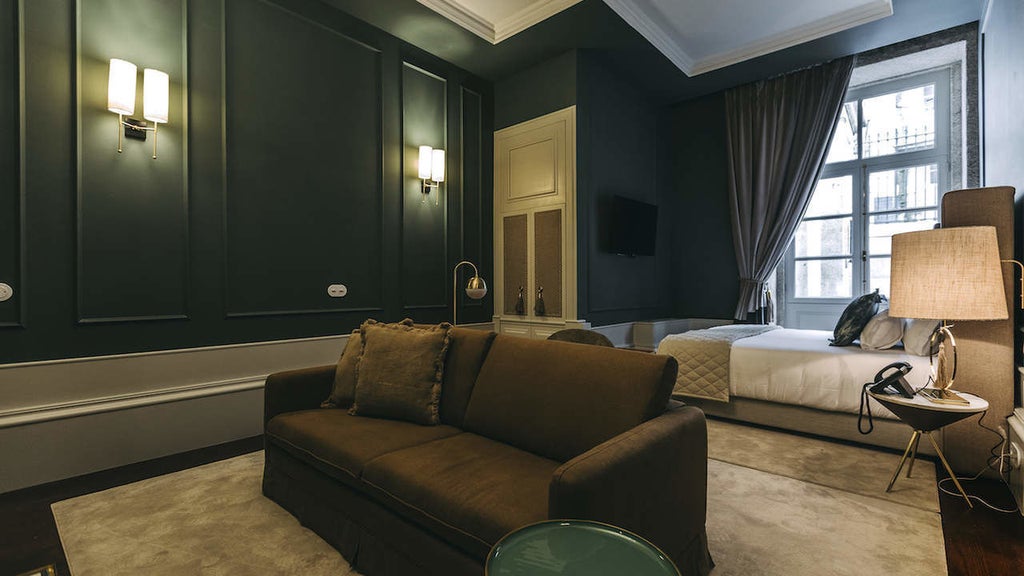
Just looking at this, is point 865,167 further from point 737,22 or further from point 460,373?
point 460,373

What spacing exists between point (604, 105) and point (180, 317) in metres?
3.85

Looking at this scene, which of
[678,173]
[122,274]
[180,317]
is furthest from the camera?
[678,173]

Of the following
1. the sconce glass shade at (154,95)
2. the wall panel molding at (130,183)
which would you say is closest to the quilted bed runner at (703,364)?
the wall panel molding at (130,183)

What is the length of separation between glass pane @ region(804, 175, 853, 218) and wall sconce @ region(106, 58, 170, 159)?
5328 millimetres

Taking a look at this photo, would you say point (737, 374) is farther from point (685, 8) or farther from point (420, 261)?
point (685, 8)

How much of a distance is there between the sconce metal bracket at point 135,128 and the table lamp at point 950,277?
4.02 meters

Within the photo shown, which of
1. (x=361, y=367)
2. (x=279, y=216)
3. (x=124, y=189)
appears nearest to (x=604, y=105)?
(x=279, y=216)

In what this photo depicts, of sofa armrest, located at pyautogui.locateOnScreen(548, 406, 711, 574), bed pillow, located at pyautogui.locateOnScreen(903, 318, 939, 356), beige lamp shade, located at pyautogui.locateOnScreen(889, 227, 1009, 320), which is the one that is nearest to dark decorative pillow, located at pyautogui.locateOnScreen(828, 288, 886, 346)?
bed pillow, located at pyautogui.locateOnScreen(903, 318, 939, 356)

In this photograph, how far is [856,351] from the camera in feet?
9.61

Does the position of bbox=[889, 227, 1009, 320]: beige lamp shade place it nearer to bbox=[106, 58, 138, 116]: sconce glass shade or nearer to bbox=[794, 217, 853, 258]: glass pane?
bbox=[794, 217, 853, 258]: glass pane

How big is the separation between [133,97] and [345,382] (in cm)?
191

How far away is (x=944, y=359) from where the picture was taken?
7.63 ft

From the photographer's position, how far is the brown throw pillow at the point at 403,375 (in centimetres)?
202

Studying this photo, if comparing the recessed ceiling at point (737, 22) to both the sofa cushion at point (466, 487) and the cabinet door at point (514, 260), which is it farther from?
the sofa cushion at point (466, 487)
